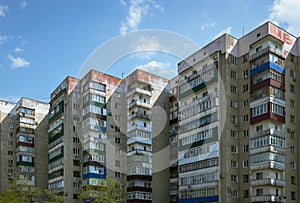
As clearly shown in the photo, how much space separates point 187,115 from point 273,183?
726 inches

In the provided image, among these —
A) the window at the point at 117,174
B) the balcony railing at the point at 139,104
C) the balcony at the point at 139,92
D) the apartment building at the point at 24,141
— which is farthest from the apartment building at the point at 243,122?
the apartment building at the point at 24,141

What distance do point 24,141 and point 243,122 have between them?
46069mm

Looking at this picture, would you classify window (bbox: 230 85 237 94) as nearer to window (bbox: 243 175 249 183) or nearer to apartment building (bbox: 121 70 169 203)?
window (bbox: 243 175 249 183)

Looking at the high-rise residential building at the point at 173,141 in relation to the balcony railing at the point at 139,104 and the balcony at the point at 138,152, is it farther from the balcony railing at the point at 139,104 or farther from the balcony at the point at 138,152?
the balcony railing at the point at 139,104

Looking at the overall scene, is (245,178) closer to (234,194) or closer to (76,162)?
(234,194)

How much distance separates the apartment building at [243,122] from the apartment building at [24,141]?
111 feet

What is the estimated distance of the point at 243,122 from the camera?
185ft

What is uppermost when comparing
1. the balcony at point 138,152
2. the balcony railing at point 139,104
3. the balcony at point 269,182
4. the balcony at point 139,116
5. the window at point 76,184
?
the balcony railing at point 139,104

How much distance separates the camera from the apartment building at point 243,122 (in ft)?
169

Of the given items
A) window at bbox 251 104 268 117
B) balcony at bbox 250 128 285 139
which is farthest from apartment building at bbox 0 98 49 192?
window at bbox 251 104 268 117

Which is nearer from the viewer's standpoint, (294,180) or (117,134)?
(294,180)

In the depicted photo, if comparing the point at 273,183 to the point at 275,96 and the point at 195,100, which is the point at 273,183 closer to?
the point at 275,96

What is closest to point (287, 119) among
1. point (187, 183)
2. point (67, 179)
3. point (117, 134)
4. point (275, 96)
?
point (275, 96)

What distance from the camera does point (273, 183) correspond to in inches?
1953
